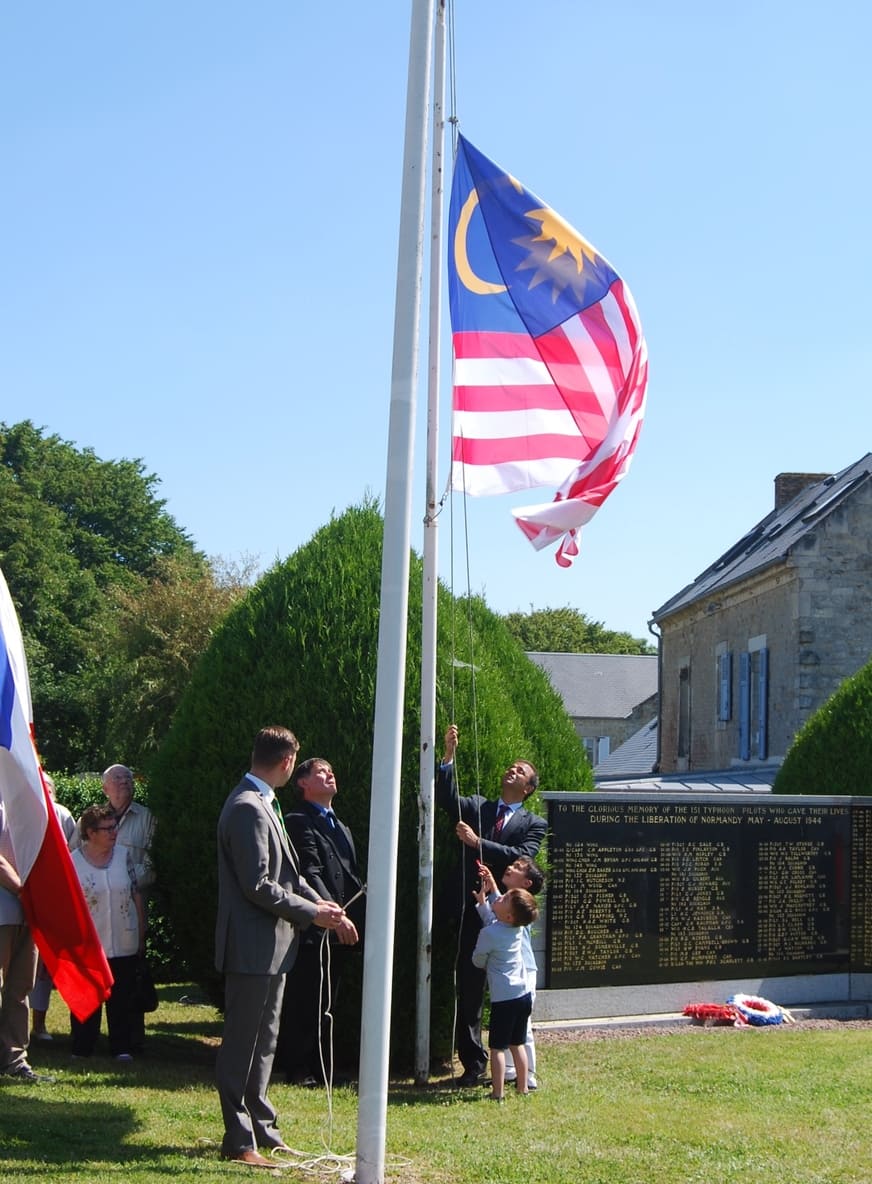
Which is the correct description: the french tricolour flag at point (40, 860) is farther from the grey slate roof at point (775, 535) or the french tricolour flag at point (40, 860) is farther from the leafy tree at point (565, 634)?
the leafy tree at point (565, 634)

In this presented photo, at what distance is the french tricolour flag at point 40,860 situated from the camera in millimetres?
6301

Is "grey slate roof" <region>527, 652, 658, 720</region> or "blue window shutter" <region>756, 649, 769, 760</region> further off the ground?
"grey slate roof" <region>527, 652, 658, 720</region>

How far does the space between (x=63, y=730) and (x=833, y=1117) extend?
43.3 meters

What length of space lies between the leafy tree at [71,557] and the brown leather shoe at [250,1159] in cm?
3733

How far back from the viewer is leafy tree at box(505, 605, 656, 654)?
273ft

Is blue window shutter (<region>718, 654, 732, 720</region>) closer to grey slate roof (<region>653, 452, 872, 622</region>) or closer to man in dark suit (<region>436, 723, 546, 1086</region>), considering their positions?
→ grey slate roof (<region>653, 452, 872, 622</region>)

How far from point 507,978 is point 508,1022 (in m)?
0.25

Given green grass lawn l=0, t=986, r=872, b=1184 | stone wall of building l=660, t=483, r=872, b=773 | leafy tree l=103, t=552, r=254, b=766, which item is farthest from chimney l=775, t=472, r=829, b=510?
green grass lawn l=0, t=986, r=872, b=1184

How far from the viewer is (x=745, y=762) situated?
30578 millimetres

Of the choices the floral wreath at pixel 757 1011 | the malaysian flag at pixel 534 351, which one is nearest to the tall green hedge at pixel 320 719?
Result: the malaysian flag at pixel 534 351

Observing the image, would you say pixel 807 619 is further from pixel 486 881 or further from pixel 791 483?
pixel 486 881

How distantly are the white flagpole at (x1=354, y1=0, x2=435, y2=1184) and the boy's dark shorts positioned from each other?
1821 mm

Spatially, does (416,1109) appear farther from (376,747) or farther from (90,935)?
(376,747)

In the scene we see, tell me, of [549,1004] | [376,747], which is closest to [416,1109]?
[376,747]
